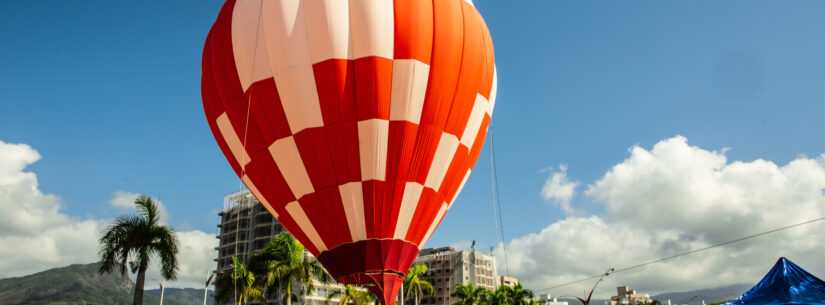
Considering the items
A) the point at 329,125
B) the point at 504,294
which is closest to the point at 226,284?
the point at 504,294

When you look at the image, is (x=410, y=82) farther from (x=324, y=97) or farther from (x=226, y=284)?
(x=226, y=284)

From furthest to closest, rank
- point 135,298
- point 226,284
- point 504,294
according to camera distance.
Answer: point 504,294
point 226,284
point 135,298

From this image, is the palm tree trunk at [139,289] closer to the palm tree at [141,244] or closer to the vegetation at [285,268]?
the palm tree at [141,244]

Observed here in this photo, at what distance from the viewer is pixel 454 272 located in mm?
136625

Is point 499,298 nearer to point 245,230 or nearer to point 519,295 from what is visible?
point 519,295

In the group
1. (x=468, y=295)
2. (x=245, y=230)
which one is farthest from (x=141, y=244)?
(x=245, y=230)

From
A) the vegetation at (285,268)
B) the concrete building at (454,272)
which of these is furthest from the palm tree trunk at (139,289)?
the concrete building at (454,272)

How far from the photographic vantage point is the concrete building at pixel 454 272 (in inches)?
5344

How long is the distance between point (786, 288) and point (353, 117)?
11177mm

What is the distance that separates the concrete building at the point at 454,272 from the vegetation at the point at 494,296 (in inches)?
2325

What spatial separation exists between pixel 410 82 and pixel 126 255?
44.5ft

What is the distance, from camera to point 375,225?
53.2ft

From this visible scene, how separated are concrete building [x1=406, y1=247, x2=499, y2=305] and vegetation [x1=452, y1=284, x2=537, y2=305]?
194 feet

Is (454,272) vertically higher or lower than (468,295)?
higher
